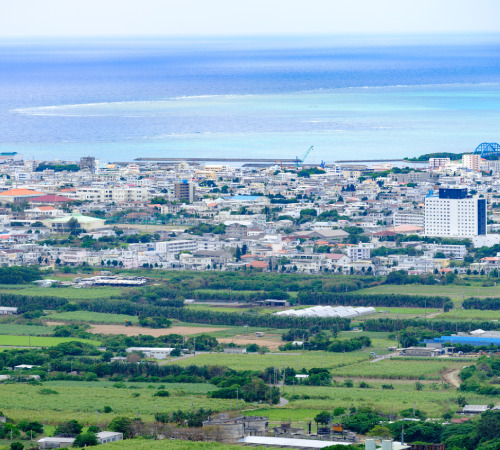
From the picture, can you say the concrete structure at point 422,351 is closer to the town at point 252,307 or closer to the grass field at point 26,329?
the town at point 252,307

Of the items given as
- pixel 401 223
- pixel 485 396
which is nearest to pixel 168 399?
pixel 485 396

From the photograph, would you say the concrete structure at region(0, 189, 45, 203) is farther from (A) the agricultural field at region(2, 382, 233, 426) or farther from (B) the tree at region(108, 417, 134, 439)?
(B) the tree at region(108, 417, 134, 439)

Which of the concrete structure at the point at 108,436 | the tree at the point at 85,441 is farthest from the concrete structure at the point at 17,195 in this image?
the tree at the point at 85,441

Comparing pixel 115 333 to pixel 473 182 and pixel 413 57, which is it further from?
pixel 413 57

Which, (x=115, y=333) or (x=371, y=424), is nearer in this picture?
(x=371, y=424)

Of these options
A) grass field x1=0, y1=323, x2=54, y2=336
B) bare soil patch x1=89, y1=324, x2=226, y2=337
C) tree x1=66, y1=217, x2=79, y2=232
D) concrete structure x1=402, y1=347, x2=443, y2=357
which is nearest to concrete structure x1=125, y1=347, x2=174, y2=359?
bare soil patch x1=89, y1=324, x2=226, y2=337

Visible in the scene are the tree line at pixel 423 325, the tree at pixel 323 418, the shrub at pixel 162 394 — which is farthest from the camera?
the tree line at pixel 423 325
